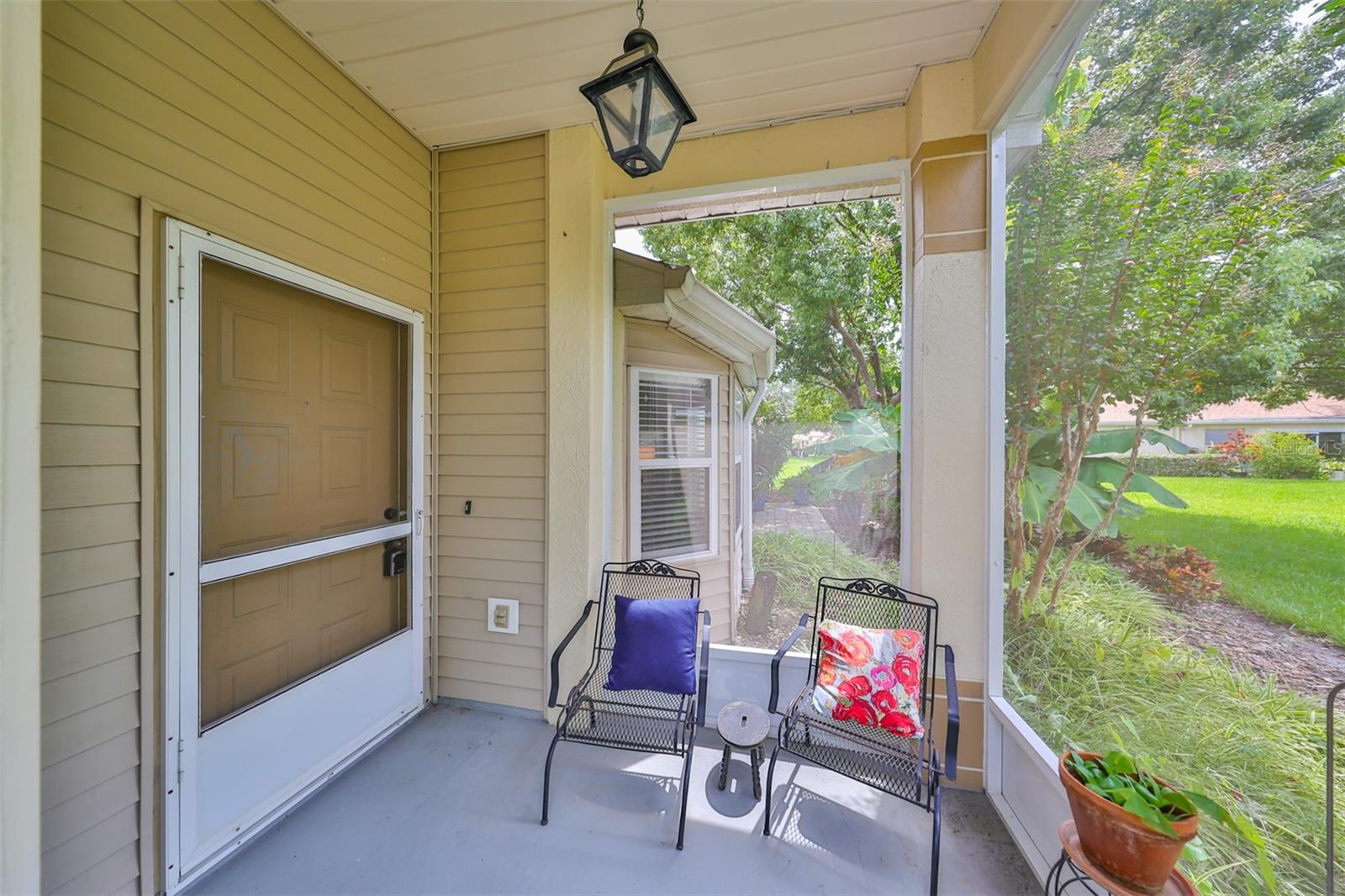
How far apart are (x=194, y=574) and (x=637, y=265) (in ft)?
7.58

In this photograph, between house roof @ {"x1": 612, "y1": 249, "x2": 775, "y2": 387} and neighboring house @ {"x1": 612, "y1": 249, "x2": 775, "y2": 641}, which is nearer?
house roof @ {"x1": 612, "y1": 249, "x2": 775, "y2": 387}

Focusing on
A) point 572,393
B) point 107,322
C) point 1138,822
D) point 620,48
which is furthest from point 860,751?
point 620,48

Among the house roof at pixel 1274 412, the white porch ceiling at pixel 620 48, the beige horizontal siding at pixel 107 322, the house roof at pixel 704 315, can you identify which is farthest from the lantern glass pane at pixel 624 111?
the house roof at pixel 1274 412

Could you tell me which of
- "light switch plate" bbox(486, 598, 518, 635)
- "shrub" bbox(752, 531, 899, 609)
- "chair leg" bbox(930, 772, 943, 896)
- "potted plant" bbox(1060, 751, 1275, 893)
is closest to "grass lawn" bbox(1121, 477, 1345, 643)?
"potted plant" bbox(1060, 751, 1275, 893)

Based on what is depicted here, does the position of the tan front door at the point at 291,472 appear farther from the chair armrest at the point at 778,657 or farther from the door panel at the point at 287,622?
the chair armrest at the point at 778,657

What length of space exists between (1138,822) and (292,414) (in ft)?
9.99

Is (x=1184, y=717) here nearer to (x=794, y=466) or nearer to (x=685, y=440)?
(x=794, y=466)

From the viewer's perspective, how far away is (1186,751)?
4.06 ft

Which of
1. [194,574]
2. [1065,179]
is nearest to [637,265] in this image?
[1065,179]

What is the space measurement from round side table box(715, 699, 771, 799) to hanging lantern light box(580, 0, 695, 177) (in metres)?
2.20

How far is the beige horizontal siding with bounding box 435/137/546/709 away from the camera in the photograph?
258cm

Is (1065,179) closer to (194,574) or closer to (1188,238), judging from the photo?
(1188,238)

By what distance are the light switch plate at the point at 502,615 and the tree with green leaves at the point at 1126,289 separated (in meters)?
2.43

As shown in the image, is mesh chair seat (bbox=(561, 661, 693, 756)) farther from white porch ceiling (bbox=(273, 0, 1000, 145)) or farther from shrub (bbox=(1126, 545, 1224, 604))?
white porch ceiling (bbox=(273, 0, 1000, 145))
